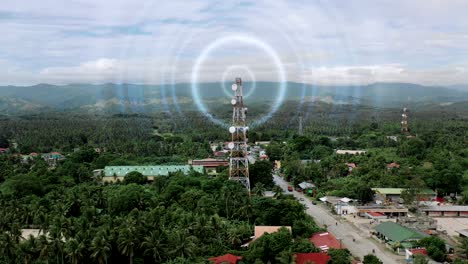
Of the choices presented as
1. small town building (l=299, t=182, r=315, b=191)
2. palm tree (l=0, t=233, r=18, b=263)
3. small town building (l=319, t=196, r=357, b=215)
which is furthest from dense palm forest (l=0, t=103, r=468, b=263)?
small town building (l=319, t=196, r=357, b=215)

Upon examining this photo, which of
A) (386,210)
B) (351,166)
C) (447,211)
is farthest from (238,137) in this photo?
(351,166)

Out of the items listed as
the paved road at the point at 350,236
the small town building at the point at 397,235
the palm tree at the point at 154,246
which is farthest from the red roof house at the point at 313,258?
the small town building at the point at 397,235

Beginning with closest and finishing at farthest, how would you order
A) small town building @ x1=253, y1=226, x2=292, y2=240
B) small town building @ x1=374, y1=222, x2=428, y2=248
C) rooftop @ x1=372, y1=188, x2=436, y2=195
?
small town building @ x1=253, y1=226, x2=292, y2=240
small town building @ x1=374, y1=222, x2=428, y2=248
rooftop @ x1=372, y1=188, x2=436, y2=195

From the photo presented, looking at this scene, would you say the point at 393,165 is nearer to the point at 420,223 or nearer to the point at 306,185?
the point at 306,185

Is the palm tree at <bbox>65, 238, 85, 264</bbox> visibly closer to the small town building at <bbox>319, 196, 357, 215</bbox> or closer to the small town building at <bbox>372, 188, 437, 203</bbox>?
the small town building at <bbox>319, 196, 357, 215</bbox>

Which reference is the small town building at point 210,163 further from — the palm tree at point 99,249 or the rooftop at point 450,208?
the palm tree at point 99,249

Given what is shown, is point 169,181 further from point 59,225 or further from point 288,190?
point 59,225
